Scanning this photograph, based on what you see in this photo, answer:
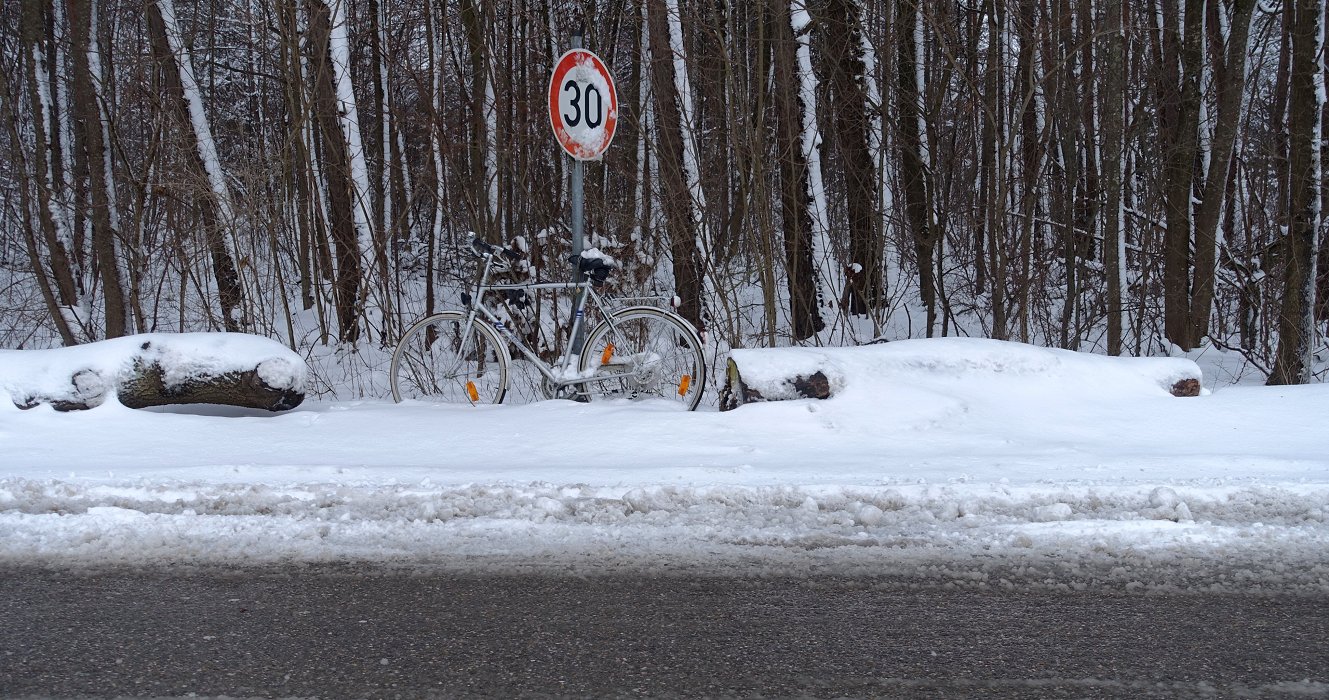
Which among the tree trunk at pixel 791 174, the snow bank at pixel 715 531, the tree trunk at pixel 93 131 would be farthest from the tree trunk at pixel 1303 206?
the tree trunk at pixel 93 131

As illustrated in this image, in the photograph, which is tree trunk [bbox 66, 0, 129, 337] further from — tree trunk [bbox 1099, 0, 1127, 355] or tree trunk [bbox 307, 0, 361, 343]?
tree trunk [bbox 1099, 0, 1127, 355]

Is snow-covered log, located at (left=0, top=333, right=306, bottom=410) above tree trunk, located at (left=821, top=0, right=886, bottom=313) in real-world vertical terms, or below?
below

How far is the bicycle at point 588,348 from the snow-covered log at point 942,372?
0.48 m

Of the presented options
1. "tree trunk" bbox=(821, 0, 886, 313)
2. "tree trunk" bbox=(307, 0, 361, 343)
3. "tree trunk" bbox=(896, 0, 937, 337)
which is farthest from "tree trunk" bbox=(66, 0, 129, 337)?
"tree trunk" bbox=(896, 0, 937, 337)

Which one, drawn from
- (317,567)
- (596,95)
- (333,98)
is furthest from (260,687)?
(333,98)

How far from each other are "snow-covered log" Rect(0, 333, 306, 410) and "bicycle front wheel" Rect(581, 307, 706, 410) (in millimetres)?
2037

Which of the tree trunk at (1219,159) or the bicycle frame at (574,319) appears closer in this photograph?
the bicycle frame at (574,319)

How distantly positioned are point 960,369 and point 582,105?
3.19 m

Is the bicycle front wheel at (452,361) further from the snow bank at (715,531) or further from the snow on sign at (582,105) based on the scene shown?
the snow bank at (715,531)

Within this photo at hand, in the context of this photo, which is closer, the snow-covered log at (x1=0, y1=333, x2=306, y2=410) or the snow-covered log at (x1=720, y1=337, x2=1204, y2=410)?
the snow-covered log at (x1=0, y1=333, x2=306, y2=410)

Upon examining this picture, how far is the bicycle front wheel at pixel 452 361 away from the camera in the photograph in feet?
22.4

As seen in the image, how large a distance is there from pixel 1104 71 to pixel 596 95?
5.59 m

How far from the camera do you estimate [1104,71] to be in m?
9.48

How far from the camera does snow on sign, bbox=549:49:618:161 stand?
22.0 feet
